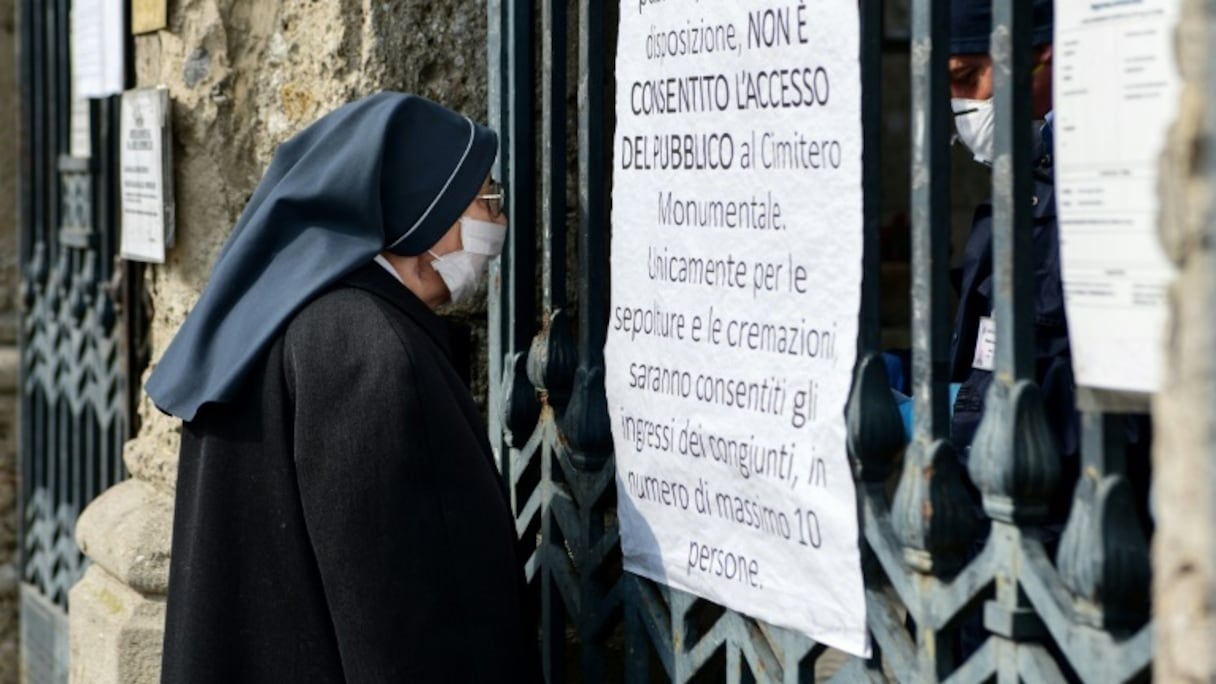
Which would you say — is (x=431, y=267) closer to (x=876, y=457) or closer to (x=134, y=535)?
(x=876, y=457)

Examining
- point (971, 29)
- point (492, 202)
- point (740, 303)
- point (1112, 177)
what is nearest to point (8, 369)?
point (492, 202)

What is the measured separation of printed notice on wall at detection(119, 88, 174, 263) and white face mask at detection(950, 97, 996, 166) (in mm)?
1768

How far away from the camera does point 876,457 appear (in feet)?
7.84

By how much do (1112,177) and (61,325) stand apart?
4.07 m

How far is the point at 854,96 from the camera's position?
7.84 ft

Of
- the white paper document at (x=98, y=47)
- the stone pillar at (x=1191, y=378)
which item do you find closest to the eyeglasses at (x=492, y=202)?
the white paper document at (x=98, y=47)

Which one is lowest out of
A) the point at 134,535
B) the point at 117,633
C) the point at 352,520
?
the point at 117,633

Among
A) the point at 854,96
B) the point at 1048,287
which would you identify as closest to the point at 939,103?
the point at 854,96

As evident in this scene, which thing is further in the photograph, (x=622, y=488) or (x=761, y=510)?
(x=622, y=488)

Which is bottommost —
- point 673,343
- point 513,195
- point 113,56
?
point 673,343

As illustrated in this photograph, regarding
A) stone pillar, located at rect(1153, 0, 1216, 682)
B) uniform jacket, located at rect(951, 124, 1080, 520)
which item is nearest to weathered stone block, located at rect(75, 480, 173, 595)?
uniform jacket, located at rect(951, 124, 1080, 520)

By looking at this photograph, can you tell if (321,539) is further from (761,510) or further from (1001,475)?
(1001,475)

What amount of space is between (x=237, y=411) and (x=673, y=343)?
65cm

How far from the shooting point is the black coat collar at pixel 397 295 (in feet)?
9.32
